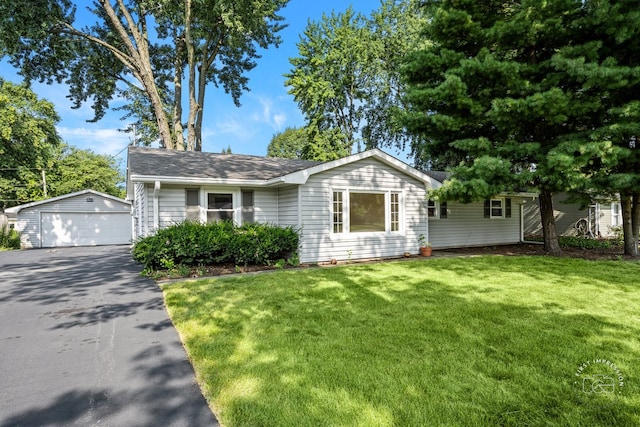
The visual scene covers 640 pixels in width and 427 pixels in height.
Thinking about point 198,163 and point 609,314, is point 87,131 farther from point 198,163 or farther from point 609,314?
point 609,314

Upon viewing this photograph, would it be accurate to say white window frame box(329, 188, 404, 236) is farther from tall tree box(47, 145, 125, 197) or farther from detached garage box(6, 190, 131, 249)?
tall tree box(47, 145, 125, 197)

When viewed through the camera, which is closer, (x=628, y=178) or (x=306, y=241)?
(x=628, y=178)

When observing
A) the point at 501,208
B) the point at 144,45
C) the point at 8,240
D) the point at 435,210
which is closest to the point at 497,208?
the point at 501,208

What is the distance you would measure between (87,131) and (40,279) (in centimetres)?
3384

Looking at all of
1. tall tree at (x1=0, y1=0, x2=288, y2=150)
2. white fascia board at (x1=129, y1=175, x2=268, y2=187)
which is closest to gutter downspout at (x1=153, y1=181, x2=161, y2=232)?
white fascia board at (x1=129, y1=175, x2=268, y2=187)

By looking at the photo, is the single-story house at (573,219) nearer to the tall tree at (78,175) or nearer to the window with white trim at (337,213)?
the window with white trim at (337,213)

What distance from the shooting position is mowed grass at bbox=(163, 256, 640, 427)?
2295 millimetres

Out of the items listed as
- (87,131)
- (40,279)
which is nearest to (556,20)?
(40,279)

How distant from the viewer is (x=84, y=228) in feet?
61.4

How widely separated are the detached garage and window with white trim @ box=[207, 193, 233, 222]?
500 inches

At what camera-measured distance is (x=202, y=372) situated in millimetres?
2984

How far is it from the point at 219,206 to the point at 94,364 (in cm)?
664

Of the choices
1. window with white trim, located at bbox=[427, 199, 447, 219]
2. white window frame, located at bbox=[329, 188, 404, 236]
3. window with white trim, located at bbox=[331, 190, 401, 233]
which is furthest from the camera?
window with white trim, located at bbox=[427, 199, 447, 219]

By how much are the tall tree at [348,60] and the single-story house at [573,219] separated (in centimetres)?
1046
